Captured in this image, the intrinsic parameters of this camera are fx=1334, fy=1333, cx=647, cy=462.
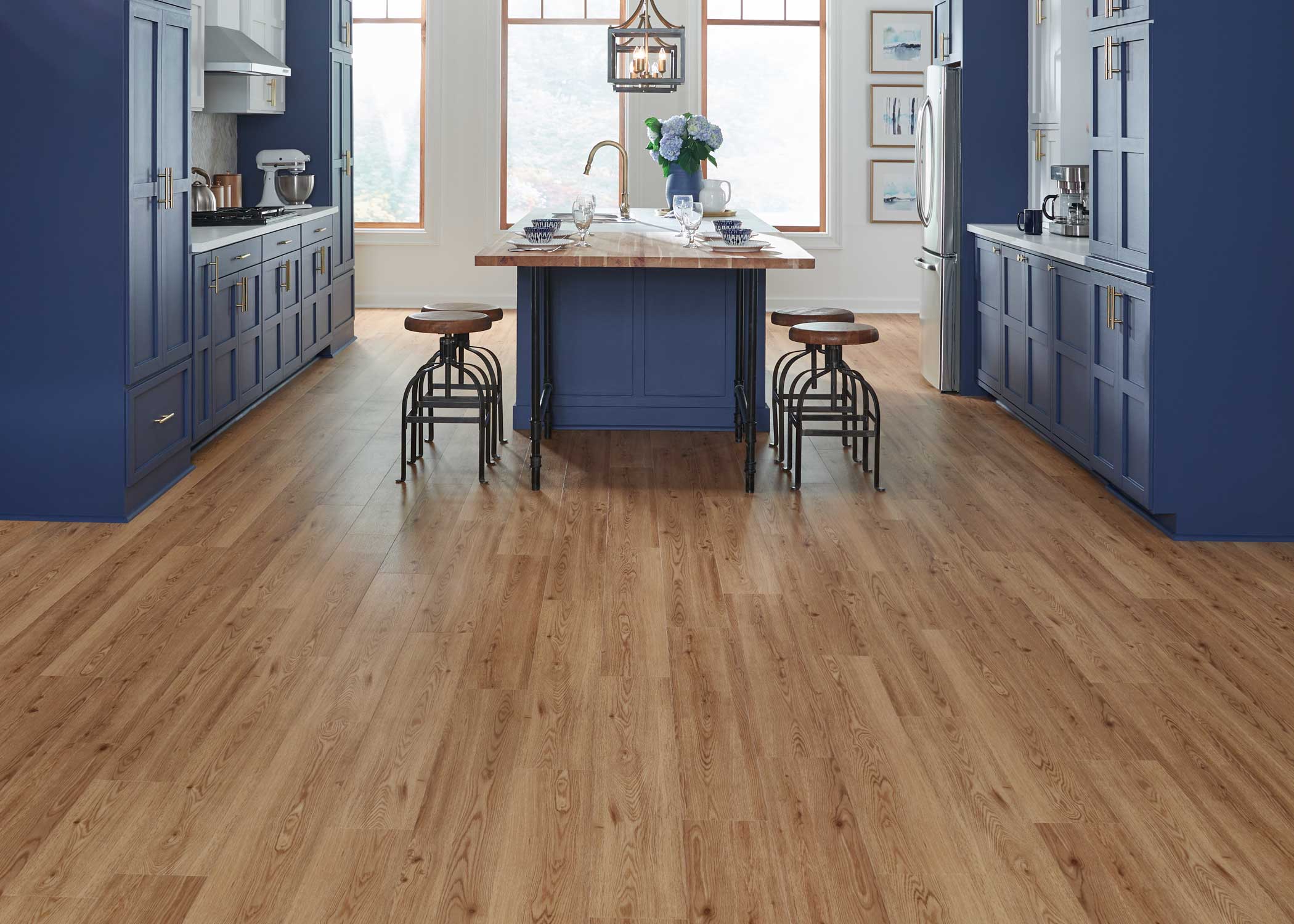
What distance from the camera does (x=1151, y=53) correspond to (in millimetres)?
4227

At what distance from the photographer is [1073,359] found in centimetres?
Answer: 525

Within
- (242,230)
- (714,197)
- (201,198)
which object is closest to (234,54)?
(201,198)

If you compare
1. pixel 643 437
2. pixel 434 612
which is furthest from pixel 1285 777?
pixel 643 437

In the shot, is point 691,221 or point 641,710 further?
point 691,221

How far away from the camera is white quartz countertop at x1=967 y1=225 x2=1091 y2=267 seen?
5.18 metres

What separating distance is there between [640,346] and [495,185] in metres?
4.51

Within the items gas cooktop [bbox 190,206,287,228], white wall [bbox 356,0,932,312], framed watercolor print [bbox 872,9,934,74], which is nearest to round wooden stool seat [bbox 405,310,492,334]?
gas cooktop [bbox 190,206,287,228]

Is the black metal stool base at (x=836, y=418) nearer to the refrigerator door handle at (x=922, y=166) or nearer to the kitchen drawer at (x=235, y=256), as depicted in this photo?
the refrigerator door handle at (x=922, y=166)

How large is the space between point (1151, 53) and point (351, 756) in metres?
3.26

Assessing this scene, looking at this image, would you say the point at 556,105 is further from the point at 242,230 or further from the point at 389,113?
the point at 242,230

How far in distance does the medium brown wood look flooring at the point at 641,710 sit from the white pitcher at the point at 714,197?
7.52 ft

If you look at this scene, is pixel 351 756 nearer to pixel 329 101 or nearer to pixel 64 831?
pixel 64 831

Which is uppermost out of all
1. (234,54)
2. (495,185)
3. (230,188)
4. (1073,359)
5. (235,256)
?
(234,54)

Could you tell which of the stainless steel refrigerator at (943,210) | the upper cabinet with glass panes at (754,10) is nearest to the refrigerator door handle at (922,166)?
the stainless steel refrigerator at (943,210)
